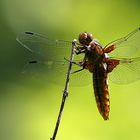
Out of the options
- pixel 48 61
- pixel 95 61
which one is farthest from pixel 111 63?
pixel 48 61

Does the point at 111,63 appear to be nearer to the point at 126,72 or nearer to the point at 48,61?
the point at 126,72

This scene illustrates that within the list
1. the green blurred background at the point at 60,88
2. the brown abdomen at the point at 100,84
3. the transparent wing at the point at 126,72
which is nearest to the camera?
the brown abdomen at the point at 100,84

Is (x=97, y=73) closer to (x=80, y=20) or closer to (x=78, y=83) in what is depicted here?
(x=78, y=83)

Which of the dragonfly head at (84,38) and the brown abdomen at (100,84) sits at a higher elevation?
the dragonfly head at (84,38)

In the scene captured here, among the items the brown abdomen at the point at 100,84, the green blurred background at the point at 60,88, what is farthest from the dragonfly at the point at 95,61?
the green blurred background at the point at 60,88

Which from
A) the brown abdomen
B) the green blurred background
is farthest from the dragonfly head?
the green blurred background

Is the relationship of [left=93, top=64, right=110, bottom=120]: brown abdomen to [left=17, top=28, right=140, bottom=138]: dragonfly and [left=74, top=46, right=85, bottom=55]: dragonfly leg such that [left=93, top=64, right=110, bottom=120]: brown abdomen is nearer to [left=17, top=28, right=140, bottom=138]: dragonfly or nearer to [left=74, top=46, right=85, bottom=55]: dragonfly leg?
[left=17, top=28, right=140, bottom=138]: dragonfly

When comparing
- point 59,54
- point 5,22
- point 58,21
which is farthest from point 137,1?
point 59,54

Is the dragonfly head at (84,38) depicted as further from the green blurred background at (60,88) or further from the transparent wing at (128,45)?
the green blurred background at (60,88)
